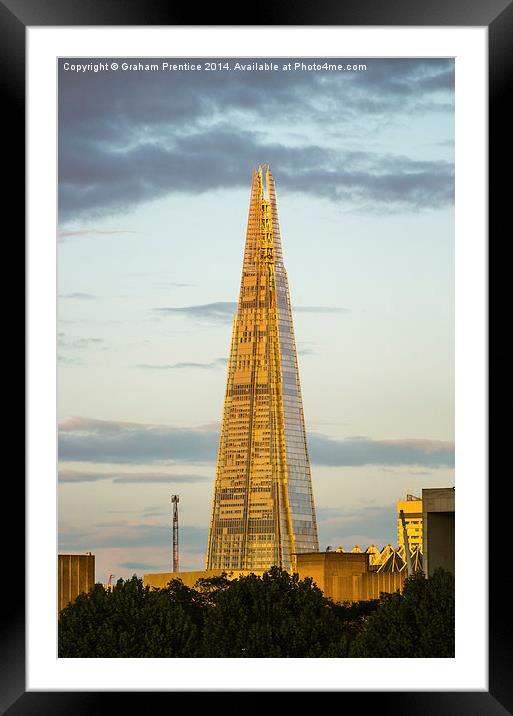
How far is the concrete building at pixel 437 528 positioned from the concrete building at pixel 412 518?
20.8m

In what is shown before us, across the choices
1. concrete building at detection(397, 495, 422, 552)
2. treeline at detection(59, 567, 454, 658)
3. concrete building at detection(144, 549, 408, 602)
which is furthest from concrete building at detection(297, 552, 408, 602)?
treeline at detection(59, 567, 454, 658)

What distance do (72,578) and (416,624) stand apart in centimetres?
1660

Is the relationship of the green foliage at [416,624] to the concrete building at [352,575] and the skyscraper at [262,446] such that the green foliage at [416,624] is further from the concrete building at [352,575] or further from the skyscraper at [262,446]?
the skyscraper at [262,446]

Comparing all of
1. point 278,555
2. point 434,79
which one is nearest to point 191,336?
point 434,79

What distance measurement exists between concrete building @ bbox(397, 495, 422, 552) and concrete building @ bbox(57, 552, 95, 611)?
13118mm

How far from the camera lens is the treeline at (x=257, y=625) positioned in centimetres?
1909

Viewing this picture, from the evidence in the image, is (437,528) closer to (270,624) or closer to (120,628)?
(270,624)

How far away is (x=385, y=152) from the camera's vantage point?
53.1 meters

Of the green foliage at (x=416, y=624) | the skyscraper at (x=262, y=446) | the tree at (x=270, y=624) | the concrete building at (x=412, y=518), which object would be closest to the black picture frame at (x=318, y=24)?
the green foliage at (x=416, y=624)

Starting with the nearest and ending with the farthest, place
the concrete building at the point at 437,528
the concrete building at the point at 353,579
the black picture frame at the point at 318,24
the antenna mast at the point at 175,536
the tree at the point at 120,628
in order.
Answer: the black picture frame at the point at 318,24 → the tree at the point at 120,628 → the concrete building at the point at 437,528 → the concrete building at the point at 353,579 → the antenna mast at the point at 175,536

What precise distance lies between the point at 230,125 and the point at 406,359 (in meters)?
20.6
